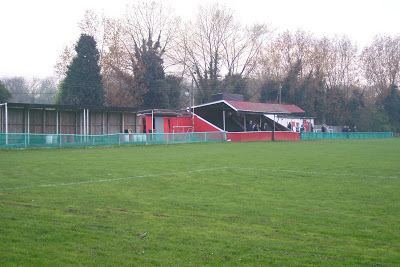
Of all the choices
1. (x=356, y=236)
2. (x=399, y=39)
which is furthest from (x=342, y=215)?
(x=399, y=39)

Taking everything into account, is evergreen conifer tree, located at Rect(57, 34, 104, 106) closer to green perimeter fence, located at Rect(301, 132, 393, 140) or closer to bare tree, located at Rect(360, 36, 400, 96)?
green perimeter fence, located at Rect(301, 132, 393, 140)

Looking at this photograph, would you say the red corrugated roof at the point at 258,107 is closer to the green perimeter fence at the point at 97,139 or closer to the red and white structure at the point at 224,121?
the red and white structure at the point at 224,121

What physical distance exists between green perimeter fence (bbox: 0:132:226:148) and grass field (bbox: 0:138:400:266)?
51.9ft

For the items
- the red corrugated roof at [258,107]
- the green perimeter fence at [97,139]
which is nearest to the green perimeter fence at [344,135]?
the red corrugated roof at [258,107]

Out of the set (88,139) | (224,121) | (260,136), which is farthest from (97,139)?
(260,136)

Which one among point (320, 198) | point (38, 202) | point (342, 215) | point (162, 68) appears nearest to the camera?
point (342, 215)

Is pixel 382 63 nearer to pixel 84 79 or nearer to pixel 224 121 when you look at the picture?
pixel 224 121

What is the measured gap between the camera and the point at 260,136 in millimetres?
54875

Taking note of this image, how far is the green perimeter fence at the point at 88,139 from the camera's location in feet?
101

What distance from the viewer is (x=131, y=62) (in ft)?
218

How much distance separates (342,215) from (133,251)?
189 inches

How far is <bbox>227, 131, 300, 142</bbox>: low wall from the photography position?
52.4 m

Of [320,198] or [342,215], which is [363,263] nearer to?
[342,215]

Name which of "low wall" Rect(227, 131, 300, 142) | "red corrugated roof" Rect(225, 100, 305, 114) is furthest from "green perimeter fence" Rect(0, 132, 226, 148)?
"red corrugated roof" Rect(225, 100, 305, 114)
